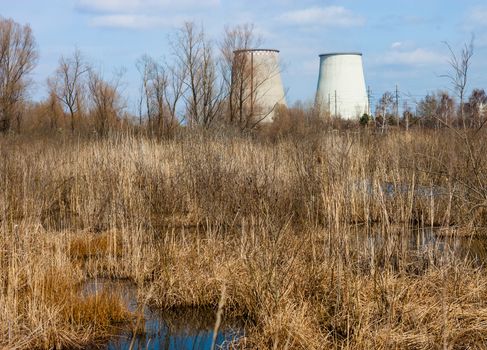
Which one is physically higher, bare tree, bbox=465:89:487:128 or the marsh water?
bare tree, bbox=465:89:487:128

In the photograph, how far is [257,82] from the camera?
18812 millimetres

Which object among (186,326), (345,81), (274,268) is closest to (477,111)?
(274,268)

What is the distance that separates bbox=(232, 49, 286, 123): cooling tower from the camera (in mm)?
18281

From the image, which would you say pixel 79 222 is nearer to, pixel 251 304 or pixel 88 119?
pixel 251 304

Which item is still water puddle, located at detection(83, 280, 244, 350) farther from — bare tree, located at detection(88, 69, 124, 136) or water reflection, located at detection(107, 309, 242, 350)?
bare tree, located at detection(88, 69, 124, 136)

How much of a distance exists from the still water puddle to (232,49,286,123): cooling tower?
527 inches

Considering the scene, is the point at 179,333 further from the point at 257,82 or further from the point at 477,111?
the point at 257,82

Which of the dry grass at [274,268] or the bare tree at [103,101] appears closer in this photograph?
the dry grass at [274,268]

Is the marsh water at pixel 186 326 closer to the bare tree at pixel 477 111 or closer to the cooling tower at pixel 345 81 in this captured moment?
the bare tree at pixel 477 111

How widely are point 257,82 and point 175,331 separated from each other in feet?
49.6

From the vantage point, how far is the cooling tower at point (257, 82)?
18281 millimetres

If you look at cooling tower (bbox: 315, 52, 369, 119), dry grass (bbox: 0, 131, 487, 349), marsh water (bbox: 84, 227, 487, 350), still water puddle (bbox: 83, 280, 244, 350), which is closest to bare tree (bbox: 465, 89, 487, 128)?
dry grass (bbox: 0, 131, 487, 349)

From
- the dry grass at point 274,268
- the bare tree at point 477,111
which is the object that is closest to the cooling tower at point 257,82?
the bare tree at point 477,111

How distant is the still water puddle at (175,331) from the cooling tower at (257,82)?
1338 cm
